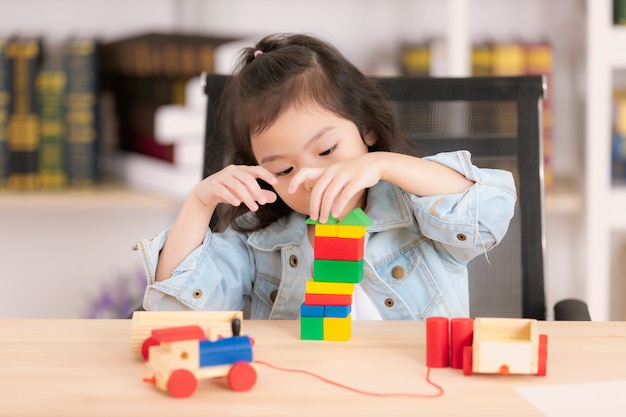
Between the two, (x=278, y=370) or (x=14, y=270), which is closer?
(x=278, y=370)

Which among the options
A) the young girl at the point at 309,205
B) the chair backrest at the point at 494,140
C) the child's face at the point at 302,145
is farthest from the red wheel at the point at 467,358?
the chair backrest at the point at 494,140

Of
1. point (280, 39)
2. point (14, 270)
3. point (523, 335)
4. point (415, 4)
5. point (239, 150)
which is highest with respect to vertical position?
point (415, 4)

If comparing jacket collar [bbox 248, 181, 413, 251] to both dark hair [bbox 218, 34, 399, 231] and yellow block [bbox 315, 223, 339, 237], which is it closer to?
dark hair [bbox 218, 34, 399, 231]

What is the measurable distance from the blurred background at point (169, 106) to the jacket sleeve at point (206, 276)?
0.85 metres

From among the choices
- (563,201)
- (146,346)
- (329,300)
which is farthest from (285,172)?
(563,201)

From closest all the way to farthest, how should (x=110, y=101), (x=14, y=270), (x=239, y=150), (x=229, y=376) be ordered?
(x=229, y=376) < (x=239, y=150) < (x=110, y=101) < (x=14, y=270)

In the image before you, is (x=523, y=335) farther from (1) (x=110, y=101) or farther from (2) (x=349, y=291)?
(1) (x=110, y=101)

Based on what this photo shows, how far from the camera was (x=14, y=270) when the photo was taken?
2.64 metres

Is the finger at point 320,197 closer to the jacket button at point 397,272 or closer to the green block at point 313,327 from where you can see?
the green block at point 313,327

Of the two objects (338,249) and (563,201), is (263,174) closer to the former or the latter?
(338,249)

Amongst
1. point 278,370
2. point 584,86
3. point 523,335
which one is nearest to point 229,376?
point 278,370

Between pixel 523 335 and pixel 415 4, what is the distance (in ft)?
5.59

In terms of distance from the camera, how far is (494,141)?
1.48 metres

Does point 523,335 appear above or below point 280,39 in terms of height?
below
